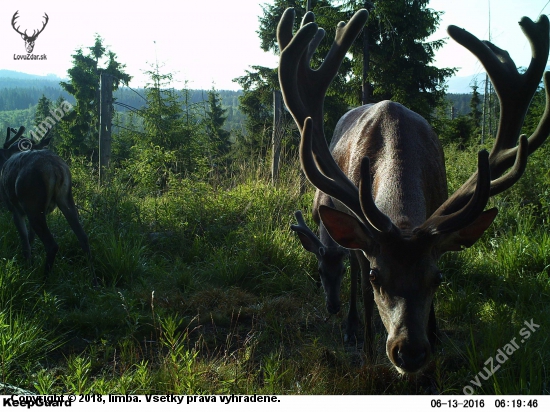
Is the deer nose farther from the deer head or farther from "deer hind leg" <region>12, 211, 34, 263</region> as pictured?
"deer hind leg" <region>12, 211, 34, 263</region>

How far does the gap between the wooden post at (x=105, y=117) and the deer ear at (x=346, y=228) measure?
7.33 meters

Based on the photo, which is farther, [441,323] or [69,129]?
[69,129]

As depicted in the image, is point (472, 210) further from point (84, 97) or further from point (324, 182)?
point (84, 97)

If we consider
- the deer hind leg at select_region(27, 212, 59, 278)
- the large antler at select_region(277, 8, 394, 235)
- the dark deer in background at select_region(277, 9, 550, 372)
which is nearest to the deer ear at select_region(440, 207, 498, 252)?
the dark deer in background at select_region(277, 9, 550, 372)

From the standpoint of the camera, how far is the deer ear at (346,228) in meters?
2.86

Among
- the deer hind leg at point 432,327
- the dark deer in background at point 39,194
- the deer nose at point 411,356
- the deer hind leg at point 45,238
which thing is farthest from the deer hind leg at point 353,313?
the deer hind leg at point 45,238

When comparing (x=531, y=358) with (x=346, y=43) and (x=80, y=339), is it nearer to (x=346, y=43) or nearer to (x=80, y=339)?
(x=346, y=43)

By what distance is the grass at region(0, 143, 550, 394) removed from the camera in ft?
10.3

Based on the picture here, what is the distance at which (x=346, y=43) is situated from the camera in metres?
3.62

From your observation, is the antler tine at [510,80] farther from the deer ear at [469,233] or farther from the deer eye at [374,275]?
the deer eye at [374,275]

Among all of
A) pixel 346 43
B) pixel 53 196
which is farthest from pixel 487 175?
pixel 53 196

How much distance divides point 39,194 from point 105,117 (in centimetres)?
526

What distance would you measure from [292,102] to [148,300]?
2.61 metres

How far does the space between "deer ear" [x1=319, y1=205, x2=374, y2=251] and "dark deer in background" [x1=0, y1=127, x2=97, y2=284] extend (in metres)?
3.34
